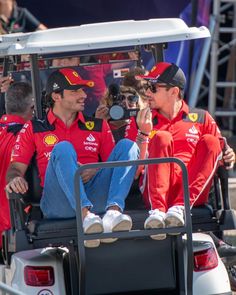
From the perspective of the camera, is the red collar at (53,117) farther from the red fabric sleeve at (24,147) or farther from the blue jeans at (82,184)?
the blue jeans at (82,184)

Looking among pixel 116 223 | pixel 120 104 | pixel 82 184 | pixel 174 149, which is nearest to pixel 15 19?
pixel 120 104

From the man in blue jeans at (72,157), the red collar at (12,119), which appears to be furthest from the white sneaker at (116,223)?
the red collar at (12,119)

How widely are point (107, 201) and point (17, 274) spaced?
2.13ft

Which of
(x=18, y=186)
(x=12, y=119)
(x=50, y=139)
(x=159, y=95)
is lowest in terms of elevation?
(x=18, y=186)

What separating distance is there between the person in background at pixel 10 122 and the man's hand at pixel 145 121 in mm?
1027

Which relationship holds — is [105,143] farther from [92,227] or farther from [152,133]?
[92,227]

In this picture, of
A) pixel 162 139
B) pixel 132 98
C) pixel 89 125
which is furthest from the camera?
pixel 132 98

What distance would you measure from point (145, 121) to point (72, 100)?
1.94 ft

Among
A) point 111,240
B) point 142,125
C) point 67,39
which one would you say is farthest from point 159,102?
point 111,240

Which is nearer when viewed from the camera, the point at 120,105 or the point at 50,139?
the point at 50,139

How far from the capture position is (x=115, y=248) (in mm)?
5348

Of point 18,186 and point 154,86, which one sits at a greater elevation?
point 154,86

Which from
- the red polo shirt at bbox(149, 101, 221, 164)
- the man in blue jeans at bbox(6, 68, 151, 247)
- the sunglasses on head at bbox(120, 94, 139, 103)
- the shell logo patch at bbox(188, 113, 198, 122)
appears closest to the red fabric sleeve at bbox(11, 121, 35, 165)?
the man in blue jeans at bbox(6, 68, 151, 247)

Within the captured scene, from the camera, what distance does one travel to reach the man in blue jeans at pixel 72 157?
5422 millimetres
